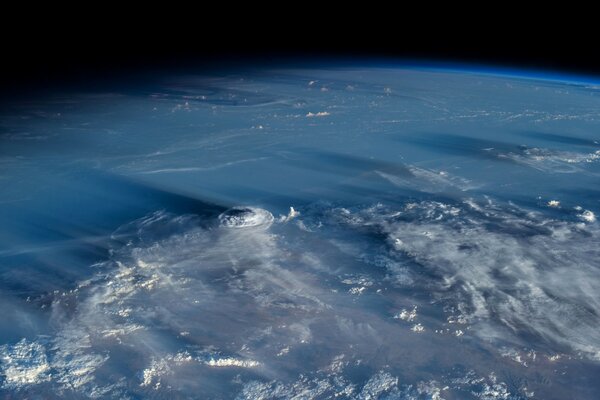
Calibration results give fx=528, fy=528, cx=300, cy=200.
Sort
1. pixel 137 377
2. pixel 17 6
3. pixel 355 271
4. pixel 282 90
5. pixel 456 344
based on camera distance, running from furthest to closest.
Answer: pixel 17 6 < pixel 282 90 < pixel 355 271 < pixel 456 344 < pixel 137 377

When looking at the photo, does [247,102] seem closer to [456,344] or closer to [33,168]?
[33,168]

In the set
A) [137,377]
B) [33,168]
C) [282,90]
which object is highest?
[282,90]

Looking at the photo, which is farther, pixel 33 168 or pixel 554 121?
pixel 554 121

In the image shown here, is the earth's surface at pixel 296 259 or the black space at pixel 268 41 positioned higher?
the black space at pixel 268 41

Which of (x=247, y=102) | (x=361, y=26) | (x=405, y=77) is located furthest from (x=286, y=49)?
(x=247, y=102)

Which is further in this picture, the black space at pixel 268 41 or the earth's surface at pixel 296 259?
the black space at pixel 268 41

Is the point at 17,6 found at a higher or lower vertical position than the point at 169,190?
higher

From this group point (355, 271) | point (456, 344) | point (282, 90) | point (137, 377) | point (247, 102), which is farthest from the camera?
point (282, 90)
